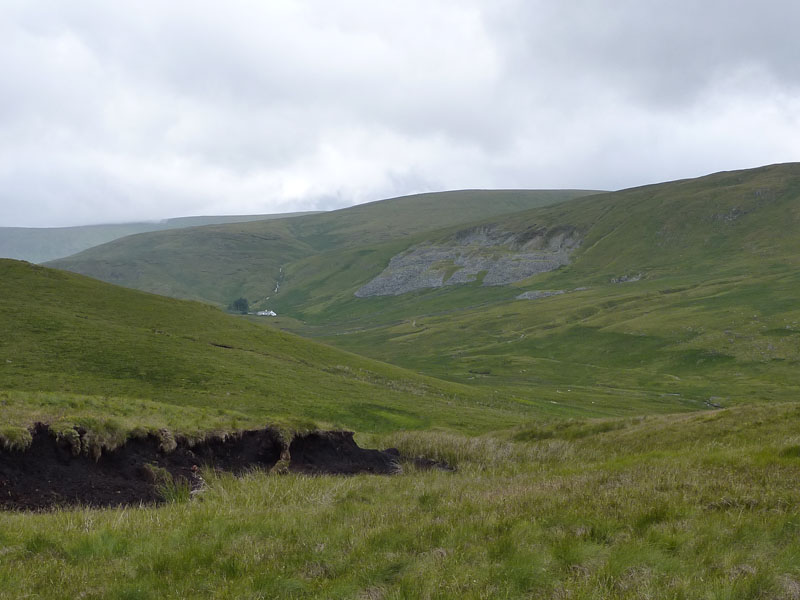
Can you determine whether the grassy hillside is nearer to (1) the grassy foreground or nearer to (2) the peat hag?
(2) the peat hag

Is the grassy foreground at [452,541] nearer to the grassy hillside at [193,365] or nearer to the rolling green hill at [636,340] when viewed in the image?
the grassy hillside at [193,365]

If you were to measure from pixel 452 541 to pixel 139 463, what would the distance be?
11289 mm

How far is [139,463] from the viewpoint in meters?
16.1

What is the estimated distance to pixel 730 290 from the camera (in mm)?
155125

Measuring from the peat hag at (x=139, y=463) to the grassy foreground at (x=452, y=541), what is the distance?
2.60 m

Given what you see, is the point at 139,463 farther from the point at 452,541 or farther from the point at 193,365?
the point at 193,365

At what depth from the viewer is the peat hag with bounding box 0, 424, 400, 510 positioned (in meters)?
13.5

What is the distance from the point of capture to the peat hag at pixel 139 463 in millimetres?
13500

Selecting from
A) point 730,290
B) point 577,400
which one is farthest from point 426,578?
point 730,290

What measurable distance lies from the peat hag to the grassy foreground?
260cm

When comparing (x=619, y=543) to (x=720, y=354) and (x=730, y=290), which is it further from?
(x=730, y=290)

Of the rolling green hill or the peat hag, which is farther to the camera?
the rolling green hill

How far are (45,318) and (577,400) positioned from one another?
6449 centimetres

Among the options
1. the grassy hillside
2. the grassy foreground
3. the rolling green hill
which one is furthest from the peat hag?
the rolling green hill
